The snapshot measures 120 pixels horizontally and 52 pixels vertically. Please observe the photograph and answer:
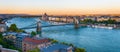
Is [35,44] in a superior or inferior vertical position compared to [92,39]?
superior

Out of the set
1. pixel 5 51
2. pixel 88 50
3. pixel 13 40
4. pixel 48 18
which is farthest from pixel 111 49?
pixel 48 18

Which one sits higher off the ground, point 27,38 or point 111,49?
point 27,38

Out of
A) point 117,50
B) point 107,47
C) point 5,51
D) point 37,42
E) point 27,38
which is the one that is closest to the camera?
point 5,51

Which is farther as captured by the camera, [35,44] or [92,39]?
[92,39]

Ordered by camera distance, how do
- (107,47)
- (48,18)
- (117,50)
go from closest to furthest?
(117,50) < (107,47) < (48,18)

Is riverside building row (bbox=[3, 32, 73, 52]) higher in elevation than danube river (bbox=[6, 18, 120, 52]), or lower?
higher

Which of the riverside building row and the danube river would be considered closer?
the riverside building row

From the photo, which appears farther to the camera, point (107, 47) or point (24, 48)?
point (107, 47)

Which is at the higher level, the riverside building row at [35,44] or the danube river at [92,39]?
the riverside building row at [35,44]

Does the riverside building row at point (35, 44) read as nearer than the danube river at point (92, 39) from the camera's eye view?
Yes

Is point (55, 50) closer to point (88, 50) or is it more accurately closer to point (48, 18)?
point (88, 50)
